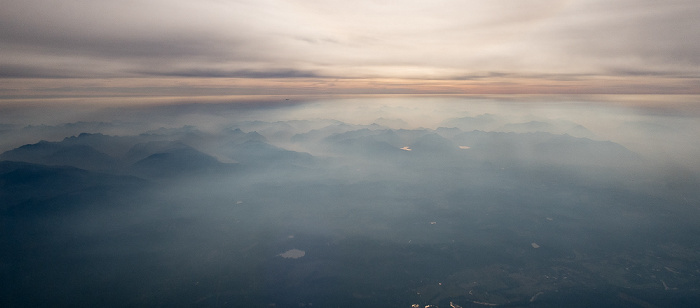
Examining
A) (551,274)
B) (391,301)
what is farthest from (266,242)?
(551,274)

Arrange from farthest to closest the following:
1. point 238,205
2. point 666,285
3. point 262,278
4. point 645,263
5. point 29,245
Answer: point 238,205, point 29,245, point 645,263, point 262,278, point 666,285

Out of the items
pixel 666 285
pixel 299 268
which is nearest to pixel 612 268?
pixel 666 285

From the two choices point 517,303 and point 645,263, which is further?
point 645,263

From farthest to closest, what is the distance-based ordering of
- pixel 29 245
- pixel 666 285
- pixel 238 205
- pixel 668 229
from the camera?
1. pixel 238 205
2. pixel 668 229
3. pixel 29 245
4. pixel 666 285

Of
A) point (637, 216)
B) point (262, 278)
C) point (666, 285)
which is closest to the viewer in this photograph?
point (666, 285)

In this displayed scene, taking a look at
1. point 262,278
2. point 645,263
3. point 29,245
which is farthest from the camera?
point 29,245

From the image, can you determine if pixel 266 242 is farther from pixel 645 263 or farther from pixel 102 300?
pixel 645 263

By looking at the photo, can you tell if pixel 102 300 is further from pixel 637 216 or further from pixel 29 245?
pixel 637 216

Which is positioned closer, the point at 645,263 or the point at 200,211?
the point at 645,263
